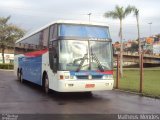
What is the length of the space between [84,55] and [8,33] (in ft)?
195

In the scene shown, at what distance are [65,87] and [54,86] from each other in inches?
36.6

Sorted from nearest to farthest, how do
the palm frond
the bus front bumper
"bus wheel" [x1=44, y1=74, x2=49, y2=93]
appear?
the bus front bumper < "bus wheel" [x1=44, y1=74, x2=49, y2=93] < the palm frond

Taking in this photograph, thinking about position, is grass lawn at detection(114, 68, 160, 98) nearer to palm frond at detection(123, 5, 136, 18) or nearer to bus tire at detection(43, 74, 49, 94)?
bus tire at detection(43, 74, 49, 94)

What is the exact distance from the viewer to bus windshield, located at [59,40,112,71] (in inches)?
592

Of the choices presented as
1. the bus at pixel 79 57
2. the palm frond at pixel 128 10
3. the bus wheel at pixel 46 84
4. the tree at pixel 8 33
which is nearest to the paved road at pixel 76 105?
the bus at pixel 79 57

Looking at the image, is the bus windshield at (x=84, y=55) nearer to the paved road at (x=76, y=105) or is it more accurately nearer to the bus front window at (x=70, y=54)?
the bus front window at (x=70, y=54)

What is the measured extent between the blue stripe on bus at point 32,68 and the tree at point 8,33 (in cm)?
4656

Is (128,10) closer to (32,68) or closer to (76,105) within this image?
(32,68)

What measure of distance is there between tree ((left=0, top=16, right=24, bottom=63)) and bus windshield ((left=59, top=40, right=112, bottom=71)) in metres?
57.9

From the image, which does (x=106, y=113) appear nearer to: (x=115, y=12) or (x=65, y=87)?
(x=65, y=87)

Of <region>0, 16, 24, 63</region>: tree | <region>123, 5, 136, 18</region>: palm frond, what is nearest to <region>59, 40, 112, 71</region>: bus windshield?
<region>123, 5, 136, 18</region>: palm frond

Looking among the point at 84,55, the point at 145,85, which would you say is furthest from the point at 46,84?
the point at 145,85

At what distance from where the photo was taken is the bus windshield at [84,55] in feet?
49.4

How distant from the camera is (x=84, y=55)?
15273 millimetres
